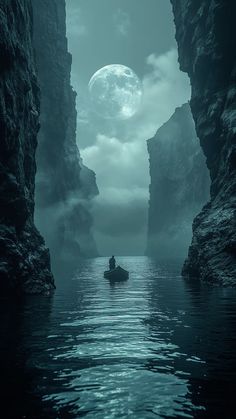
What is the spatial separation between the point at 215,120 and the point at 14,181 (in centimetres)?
2926

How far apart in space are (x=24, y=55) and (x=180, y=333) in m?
27.0

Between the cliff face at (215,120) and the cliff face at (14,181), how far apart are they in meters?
15.9

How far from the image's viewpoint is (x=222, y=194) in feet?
128

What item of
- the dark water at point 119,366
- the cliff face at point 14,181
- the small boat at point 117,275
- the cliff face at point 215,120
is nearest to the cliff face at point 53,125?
the cliff face at point 215,120

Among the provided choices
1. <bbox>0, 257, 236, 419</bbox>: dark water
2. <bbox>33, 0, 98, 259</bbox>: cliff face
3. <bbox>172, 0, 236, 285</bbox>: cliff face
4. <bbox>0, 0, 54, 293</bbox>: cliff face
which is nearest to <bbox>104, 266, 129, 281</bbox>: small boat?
<bbox>172, 0, 236, 285</bbox>: cliff face

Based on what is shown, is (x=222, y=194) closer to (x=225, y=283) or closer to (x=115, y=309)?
(x=225, y=283)

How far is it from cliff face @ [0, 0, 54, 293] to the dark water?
8381mm

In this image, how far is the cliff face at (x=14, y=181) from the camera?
76.1 feet

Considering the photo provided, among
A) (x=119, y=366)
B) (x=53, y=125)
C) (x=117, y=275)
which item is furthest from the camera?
(x=53, y=125)

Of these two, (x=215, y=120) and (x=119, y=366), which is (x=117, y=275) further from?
(x=119, y=366)

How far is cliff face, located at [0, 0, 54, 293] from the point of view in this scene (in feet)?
76.1

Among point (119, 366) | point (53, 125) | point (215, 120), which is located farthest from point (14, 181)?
point (53, 125)

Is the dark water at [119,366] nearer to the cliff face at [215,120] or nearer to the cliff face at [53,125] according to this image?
the cliff face at [215,120]

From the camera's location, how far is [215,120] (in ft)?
145
